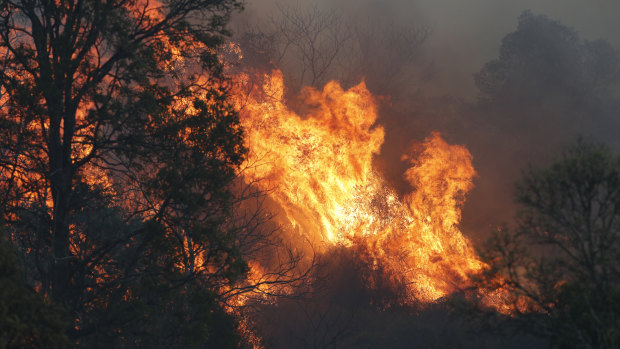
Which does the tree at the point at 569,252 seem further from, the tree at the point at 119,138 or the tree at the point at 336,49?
A: the tree at the point at 336,49

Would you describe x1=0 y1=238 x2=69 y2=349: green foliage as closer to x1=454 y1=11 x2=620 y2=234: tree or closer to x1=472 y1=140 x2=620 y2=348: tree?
x1=472 y1=140 x2=620 y2=348: tree

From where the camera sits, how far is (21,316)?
6816 mm

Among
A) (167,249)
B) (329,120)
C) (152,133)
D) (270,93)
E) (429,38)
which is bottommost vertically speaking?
(167,249)

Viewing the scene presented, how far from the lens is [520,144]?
37188mm

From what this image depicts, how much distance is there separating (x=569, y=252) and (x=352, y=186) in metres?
18.2

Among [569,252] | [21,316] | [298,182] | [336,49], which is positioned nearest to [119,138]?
[21,316]

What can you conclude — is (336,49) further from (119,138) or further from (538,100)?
(119,138)

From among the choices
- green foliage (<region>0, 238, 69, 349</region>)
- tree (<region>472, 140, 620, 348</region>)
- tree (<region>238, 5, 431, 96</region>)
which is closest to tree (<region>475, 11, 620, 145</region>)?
tree (<region>238, 5, 431, 96</region>)

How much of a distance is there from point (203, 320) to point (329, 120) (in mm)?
19949

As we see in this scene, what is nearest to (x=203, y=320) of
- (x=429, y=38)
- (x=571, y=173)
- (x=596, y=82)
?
(x=571, y=173)

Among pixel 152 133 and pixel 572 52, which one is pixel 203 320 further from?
pixel 572 52

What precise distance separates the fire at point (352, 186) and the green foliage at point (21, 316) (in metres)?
20.2

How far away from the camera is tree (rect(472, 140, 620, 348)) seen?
9.69m

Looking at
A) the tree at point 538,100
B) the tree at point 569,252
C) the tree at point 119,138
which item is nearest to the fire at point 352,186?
the tree at point 538,100
